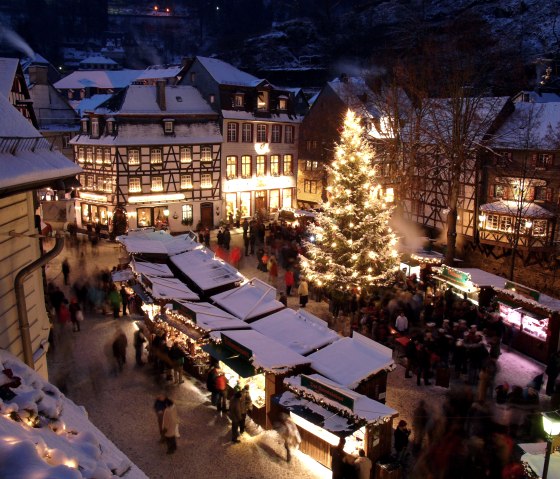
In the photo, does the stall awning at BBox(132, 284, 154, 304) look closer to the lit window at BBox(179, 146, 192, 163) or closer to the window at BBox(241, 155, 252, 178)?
the lit window at BBox(179, 146, 192, 163)

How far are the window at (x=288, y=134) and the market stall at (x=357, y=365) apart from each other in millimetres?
28856

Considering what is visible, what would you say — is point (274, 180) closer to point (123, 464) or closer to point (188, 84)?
point (188, 84)

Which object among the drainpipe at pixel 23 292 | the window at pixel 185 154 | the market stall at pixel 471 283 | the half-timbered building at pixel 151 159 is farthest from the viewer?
the window at pixel 185 154

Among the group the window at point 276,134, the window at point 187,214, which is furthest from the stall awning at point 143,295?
the window at point 276,134

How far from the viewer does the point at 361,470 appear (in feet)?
31.4

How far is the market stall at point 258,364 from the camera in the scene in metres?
11.6

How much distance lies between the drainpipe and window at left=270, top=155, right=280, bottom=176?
3341cm

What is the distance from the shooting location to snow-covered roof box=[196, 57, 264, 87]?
117ft

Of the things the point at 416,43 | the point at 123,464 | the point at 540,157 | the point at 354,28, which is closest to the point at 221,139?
the point at 540,157

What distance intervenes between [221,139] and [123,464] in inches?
1241

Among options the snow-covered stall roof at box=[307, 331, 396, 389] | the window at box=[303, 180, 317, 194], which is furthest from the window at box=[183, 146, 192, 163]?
the snow-covered stall roof at box=[307, 331, 396, 389]

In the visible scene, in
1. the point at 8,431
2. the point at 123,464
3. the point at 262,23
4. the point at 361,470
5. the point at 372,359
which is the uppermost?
the point at 262,23

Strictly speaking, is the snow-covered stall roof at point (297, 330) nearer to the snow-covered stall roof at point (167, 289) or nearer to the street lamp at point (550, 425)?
the snow-covered stall roof at point (167, 289)

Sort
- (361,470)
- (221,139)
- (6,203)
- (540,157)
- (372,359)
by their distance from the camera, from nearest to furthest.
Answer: (6,203), (361,470), (372,359), (540,157), (221,139)
